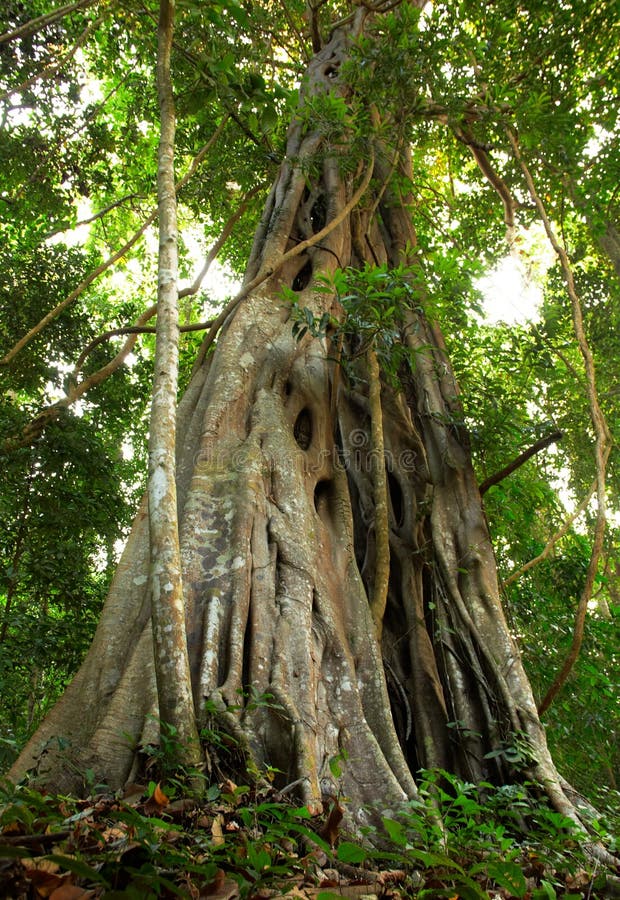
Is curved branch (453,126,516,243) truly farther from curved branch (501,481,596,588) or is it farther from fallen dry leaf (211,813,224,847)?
fallen dry leaf (211,813,224,847)

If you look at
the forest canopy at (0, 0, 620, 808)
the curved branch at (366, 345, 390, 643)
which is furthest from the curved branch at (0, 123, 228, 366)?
the curved branch at (366, 345, 390, 643)

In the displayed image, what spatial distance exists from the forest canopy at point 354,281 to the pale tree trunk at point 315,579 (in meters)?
0.17

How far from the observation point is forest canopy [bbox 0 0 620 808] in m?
4.56

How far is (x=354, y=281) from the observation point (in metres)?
4.09

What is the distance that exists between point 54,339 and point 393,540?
3.78 m

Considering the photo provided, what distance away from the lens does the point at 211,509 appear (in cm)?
326

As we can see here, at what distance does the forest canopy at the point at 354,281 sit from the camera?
15.0ft

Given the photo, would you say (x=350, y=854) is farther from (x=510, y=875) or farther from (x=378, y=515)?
(x=378, y=515)

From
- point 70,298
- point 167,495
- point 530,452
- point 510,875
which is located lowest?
point 510,875

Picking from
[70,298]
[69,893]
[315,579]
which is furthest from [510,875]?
[70,298]

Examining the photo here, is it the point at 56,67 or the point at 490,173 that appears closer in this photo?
the point at 56,67

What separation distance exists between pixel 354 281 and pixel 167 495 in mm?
2357

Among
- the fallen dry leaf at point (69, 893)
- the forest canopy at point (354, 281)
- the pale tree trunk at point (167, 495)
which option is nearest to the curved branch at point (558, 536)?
the forest canopy at point (354, 281)

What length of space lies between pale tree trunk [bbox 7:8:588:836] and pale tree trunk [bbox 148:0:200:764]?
305 mm
